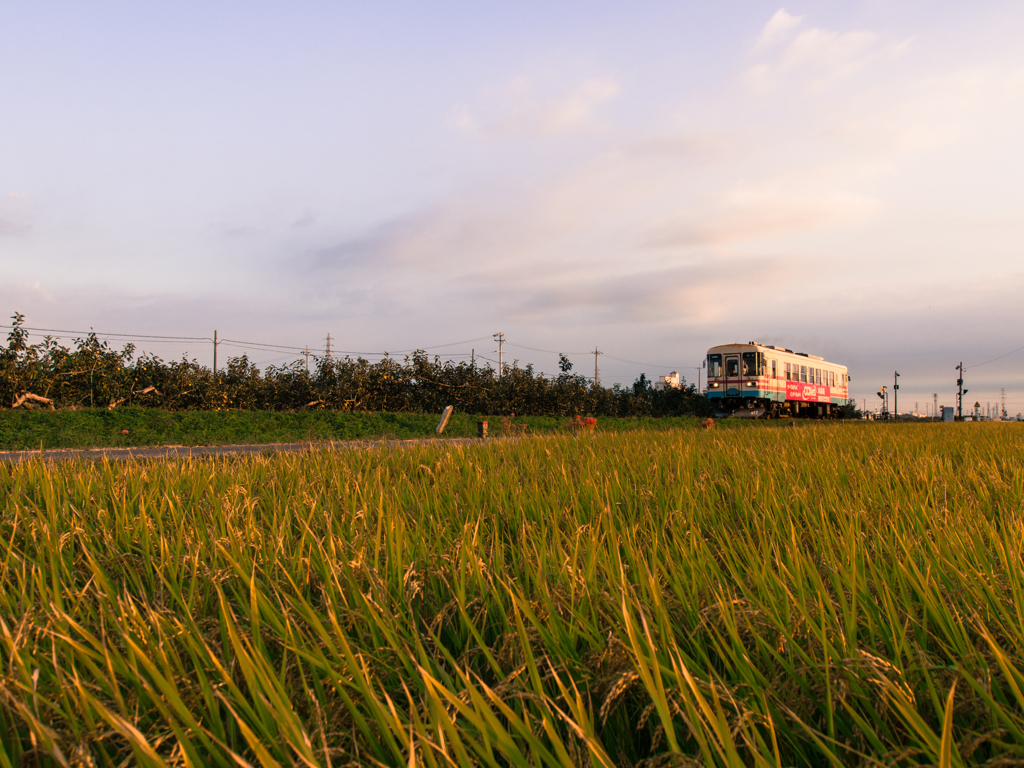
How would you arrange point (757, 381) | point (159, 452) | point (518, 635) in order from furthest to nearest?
point (757, 381) → point (159, 452) → point (518, 635)

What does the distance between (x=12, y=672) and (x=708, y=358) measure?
26856 millimetres

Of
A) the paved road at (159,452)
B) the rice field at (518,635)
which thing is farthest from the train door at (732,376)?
the rice field at (518,635)

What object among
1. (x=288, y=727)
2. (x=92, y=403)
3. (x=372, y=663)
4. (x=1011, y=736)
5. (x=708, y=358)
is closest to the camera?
(x=288, y=727)

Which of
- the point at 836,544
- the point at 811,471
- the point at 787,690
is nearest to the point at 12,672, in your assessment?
the point at 787,690

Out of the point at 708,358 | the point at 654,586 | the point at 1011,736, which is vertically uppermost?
the point at 708,358

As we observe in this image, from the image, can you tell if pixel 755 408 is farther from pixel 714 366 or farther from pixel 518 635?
pixel 518 635

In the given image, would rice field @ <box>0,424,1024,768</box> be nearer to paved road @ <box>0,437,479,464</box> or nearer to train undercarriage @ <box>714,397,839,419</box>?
paved road @ <box>0,437,479,464</box>

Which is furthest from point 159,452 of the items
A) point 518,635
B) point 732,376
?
point 732,376

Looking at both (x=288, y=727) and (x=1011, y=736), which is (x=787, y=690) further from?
(x=288, y=727)

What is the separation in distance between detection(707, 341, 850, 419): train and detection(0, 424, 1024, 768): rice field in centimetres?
2281

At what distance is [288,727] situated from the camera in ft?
3.01

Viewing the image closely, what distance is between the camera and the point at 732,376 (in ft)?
83.5

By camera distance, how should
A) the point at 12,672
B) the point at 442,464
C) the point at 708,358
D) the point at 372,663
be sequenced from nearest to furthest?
the point at 12,672 < the point at 372,663 < the point at 442,464 < the point at 708,358

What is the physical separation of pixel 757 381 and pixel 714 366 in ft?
6.58
